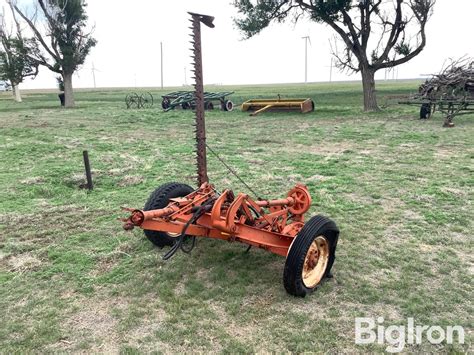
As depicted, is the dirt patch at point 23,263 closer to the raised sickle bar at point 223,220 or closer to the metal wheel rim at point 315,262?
the raised sickle bar at point 223,220

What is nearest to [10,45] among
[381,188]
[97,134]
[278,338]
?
[97,134]

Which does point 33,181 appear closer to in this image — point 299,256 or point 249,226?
point 249,226

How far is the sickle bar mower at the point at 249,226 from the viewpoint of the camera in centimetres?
329

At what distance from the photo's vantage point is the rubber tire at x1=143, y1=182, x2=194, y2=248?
165 inches

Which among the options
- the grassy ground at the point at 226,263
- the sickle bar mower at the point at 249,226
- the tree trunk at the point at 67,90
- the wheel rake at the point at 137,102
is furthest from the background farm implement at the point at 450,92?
the tree trunk at the point at 67,90

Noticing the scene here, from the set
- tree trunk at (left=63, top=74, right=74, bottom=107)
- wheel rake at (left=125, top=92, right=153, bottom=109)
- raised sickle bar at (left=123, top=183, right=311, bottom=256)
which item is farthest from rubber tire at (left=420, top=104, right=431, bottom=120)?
tree trunk at (left=63, top=74, right=74, bottom=107)

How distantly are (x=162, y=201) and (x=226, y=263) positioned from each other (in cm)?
93

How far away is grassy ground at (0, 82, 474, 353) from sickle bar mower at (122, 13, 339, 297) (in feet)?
0.72

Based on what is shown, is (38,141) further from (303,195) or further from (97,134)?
(303,195)

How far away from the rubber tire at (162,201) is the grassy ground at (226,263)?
18 centimetres

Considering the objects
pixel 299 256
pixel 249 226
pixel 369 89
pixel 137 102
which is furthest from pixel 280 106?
pixel 299 256

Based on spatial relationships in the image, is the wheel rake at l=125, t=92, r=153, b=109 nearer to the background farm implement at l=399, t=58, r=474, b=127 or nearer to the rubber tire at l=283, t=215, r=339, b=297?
the background farm implement at l=399, t=58, r=474, b=127

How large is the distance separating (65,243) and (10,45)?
2848cm

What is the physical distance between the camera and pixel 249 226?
3537 mm
